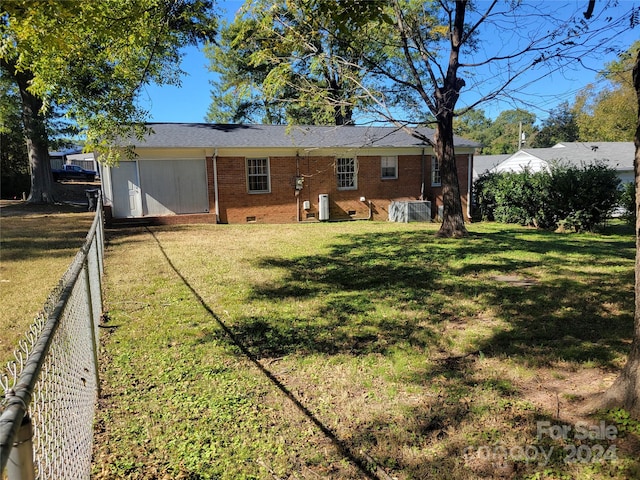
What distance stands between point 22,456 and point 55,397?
4.15 ft

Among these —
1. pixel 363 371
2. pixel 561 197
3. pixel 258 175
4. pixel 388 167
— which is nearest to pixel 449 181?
pixel 561 197

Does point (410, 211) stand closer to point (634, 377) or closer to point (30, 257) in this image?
point (30, 257)

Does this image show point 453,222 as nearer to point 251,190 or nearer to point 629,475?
point 251,190

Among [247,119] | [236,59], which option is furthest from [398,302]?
[247,119]

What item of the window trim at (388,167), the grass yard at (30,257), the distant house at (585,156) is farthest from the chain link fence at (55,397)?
the distant house at (585,156)

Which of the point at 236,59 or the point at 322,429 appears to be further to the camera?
the point at 236,59

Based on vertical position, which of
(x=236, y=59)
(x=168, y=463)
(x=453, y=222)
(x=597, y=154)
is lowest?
(x=168, y=463)

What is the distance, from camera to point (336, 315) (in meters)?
5.95

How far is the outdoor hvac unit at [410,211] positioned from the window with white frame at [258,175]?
6038mm

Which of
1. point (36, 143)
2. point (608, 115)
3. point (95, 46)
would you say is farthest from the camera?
point (608, 115)

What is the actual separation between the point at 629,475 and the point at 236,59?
31762mm

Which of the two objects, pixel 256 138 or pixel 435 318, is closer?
pixel 435 318

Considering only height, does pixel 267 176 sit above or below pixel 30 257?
above

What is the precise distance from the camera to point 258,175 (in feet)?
59.5
